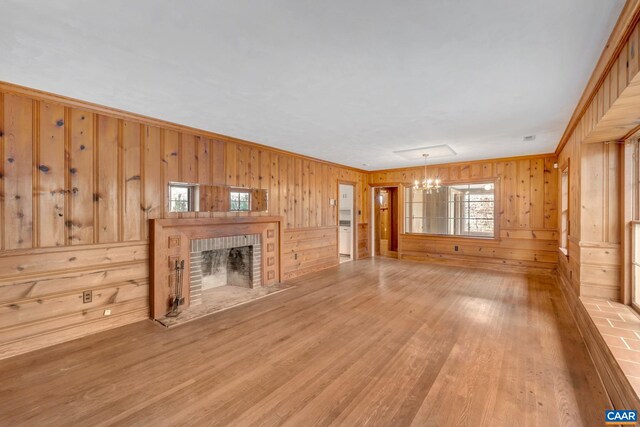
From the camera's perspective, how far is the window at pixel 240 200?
4.41m

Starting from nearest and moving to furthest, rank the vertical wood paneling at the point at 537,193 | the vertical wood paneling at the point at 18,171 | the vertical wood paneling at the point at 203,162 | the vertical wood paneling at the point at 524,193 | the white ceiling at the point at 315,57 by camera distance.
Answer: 1. the white ceiling at the point at 315,57
2. the vertical wood paneling at the point at 18,171
3. the vertical wood paneling at the point at 203,162
4. the vertical wood paneling at the point at 537,193
5. the vertical wood paneling at the point at 524,193

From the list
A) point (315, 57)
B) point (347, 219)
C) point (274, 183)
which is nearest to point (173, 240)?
point (274, 183)

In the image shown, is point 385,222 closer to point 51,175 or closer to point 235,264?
point 235,264

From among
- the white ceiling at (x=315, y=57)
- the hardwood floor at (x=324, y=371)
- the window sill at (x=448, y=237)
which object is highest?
the white ceiling at (x=315, y=57)

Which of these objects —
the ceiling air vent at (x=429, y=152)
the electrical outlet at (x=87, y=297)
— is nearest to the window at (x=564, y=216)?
the ceiling air vent at (x=429, y=152)

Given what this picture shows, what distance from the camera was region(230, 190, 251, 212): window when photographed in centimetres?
441

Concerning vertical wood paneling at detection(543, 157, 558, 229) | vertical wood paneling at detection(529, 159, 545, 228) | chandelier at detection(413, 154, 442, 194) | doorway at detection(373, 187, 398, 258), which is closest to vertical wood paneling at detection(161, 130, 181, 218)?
chandelier at detection(413, 154, 442, 194)

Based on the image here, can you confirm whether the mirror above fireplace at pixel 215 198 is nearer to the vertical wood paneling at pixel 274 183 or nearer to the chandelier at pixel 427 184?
the vertical wood paneling at pixel 274 183

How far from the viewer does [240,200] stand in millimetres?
4516

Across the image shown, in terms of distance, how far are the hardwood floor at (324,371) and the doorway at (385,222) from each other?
431 cm

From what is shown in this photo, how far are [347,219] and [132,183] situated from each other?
17.4 feet

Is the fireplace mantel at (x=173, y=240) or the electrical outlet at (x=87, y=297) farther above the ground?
the fireplace mantel at (x=173, y=240)

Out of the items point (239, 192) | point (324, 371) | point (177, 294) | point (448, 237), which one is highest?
point (239, 192)

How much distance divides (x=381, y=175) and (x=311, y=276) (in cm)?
360
